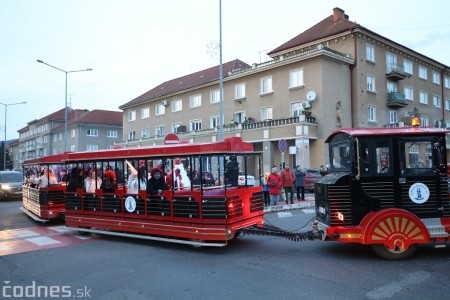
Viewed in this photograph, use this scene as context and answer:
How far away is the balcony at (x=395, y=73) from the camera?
33.8m

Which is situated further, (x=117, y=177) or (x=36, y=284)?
(x=117, y=177)

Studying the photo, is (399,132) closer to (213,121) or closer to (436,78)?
(213,121)

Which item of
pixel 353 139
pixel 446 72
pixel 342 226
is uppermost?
pixel 446 72

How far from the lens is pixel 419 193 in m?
6.96

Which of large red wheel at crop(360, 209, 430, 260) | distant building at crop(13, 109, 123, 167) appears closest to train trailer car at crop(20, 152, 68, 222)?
large red wheel at crop(360, 209, 430, 260)

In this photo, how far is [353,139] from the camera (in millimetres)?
7070

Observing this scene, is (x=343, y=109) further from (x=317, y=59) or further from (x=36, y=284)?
(x=36, y=284)

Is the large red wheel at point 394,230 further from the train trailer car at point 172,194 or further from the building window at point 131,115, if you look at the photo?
the building window at point 131,115

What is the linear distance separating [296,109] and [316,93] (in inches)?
85.6

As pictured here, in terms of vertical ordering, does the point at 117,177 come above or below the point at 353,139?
below

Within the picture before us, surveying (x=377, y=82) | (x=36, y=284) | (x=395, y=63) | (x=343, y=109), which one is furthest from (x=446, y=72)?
(x=36, y=284)

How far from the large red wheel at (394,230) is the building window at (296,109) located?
23.2 m

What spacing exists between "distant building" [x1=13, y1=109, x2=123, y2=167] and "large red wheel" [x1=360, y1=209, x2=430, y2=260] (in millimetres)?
51430

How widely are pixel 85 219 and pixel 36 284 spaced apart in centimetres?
429
